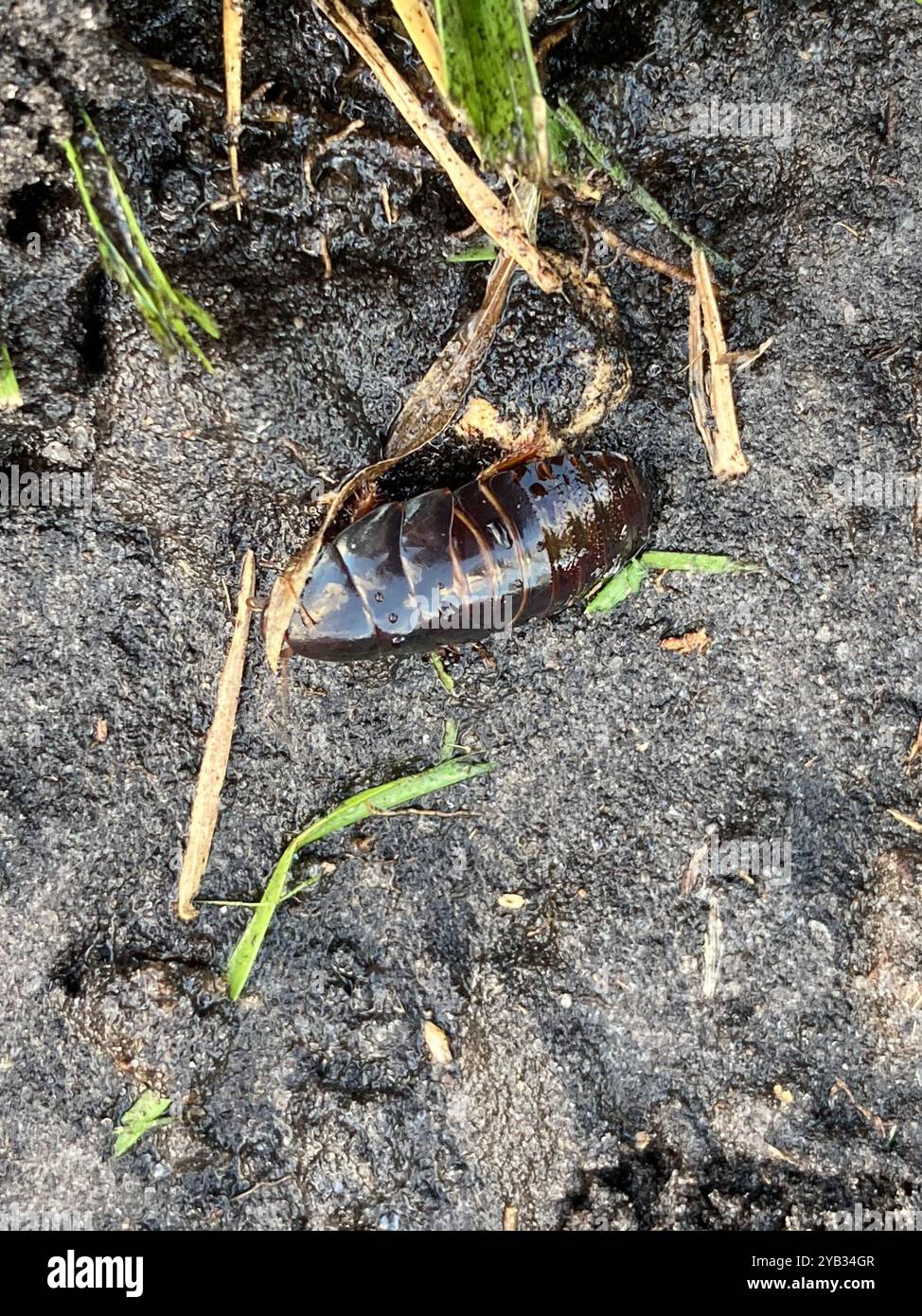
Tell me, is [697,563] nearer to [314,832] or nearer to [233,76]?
[314,832]

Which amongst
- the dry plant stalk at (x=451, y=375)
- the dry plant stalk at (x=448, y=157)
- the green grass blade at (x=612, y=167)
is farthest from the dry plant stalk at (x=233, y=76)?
the green grass blade at (x=612, y=167)

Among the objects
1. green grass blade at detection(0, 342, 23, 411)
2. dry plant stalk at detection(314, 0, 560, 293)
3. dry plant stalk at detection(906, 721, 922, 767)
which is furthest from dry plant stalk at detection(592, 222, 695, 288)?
green grass blade at detection(0, 342, 23, 411)

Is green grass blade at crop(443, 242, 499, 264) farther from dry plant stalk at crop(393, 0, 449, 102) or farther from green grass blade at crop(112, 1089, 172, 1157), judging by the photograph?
green grass blade at crop(112, 1089, 172, 1157)

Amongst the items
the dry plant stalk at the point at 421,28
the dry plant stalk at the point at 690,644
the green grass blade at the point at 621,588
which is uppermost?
the dry plant stalk at the point at 421,28

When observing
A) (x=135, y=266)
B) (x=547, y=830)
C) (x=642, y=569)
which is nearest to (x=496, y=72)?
(x=135, y=266)

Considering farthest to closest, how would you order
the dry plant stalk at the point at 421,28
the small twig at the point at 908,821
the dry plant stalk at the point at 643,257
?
the small twig at the point at 908,821 < the dry plant stalk at the point at 643,257 < the dry plant stalk at the point at 421,28

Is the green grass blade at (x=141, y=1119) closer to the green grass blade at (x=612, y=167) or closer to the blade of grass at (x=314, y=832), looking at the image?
the blade of grass at (x=314, y=832)
